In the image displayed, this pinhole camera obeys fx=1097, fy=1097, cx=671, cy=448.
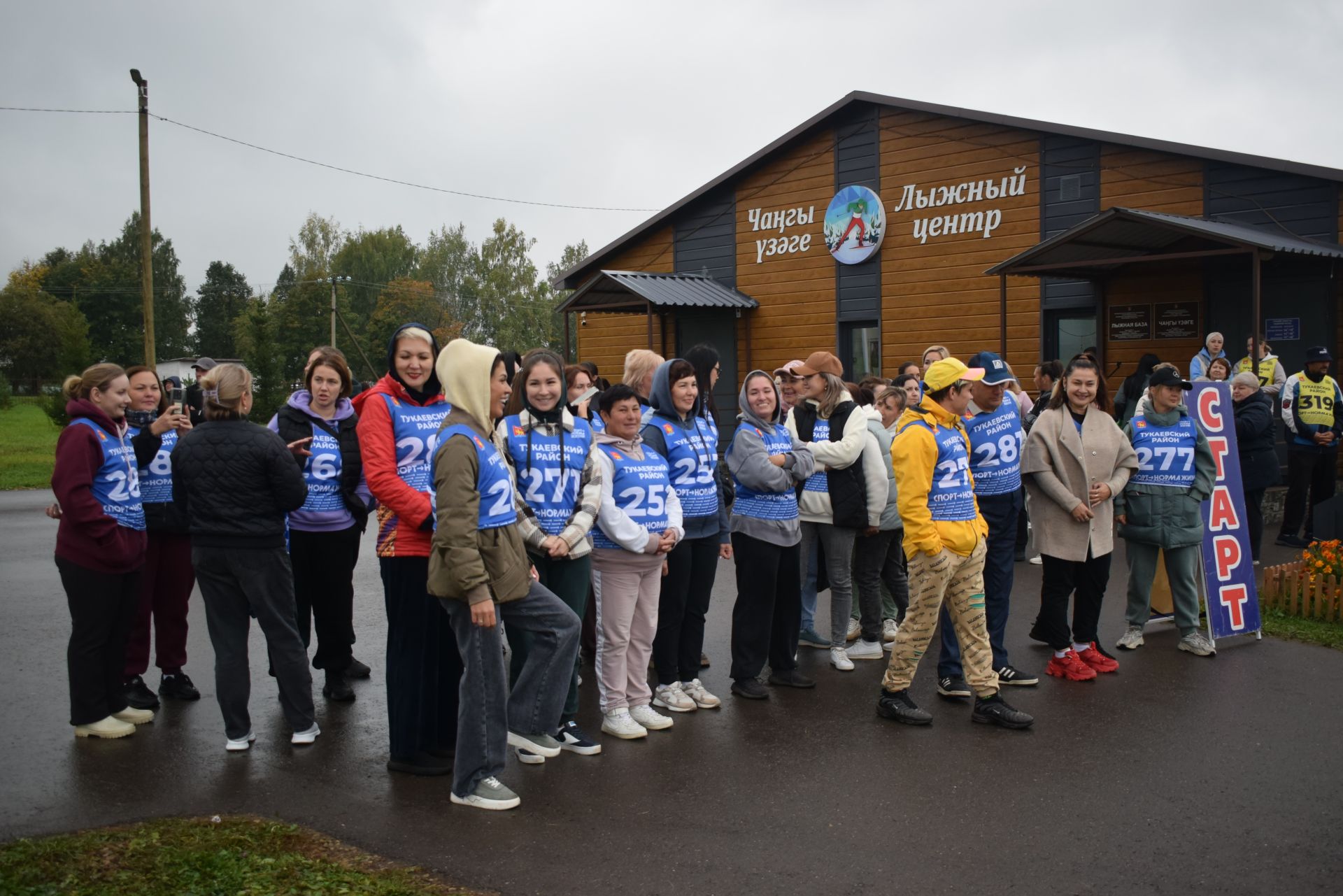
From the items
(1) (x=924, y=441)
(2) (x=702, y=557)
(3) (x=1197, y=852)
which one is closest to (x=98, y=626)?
(2) (x=702, y=557)

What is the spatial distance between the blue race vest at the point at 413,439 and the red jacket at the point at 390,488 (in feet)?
0.11

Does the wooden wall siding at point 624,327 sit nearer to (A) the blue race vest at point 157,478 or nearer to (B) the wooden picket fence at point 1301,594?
(B) the wooden picket fence at point 1301,594

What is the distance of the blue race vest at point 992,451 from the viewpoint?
660 cm

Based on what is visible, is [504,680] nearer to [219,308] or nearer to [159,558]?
[159,558]

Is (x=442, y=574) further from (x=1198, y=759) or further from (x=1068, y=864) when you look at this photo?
(x=1198, y=759)

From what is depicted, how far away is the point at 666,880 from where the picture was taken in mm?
4016

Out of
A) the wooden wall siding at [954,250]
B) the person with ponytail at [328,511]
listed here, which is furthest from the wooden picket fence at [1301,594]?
the wooden wall siding at [954,250]

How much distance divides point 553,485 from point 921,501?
6.35ft

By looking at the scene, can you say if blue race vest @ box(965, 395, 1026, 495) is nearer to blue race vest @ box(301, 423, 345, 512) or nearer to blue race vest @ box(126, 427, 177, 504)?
blue race vest @ box(301, 423, 345, 512)

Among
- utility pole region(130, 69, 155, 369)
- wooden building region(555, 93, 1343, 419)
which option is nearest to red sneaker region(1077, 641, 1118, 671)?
wooden building region(555, 93, 1343, 419)

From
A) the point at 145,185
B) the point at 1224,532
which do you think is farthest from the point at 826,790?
the point at 145,185

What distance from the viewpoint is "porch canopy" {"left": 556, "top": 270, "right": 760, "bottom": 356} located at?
18766 mm

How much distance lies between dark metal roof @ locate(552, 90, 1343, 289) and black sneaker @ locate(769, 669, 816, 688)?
11.0 meters

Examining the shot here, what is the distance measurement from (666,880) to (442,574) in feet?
4.97
